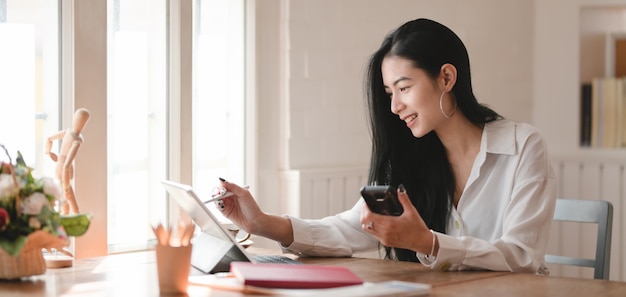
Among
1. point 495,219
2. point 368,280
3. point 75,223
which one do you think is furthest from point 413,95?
point 75,223

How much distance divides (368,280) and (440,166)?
0.67 metres

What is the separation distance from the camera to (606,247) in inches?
102

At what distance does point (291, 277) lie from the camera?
184 cm

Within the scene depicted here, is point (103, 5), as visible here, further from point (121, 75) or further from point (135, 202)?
point (135, 202)

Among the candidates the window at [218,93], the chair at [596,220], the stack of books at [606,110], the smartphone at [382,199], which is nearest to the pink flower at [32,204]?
the smartphone at [382,199]

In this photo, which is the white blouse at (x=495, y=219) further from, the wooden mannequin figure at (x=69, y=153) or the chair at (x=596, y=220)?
the wooden mannequin figure at (x=69, y=153)

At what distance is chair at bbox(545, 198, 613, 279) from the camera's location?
259 cm

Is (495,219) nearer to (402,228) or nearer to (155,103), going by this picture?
(402,228)

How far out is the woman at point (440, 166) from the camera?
2.36 meters

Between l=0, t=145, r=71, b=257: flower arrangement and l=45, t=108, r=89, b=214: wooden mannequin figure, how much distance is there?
0.30m

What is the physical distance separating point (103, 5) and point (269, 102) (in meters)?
0.85

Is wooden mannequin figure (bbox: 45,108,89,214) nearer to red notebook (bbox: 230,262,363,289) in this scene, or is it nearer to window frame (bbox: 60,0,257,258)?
window frame (bbox: 60,0,257,258)

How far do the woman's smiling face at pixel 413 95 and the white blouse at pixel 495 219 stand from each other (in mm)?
157

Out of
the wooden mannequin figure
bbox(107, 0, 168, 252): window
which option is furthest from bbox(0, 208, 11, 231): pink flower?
bbox(107, 0, 168, 252): window
